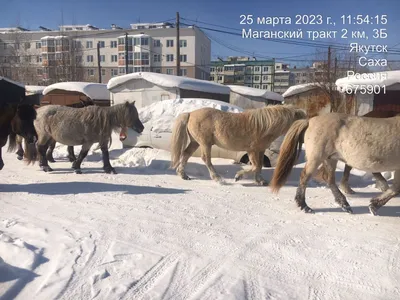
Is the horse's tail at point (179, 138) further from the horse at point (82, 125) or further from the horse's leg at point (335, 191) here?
the horse's leg at point (335, 191)

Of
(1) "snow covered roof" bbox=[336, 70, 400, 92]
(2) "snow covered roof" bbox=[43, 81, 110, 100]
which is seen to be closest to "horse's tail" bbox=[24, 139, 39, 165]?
(1) "snow covered roof" bbox=[336, 70, 400, 92]

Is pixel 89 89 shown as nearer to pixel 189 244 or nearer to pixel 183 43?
pixel 189 244

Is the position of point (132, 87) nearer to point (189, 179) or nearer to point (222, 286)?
point (189, 179)

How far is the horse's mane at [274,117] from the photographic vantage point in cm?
601

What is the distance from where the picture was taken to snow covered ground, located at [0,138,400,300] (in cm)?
247

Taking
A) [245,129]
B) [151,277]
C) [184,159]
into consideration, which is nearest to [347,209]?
[245,129]

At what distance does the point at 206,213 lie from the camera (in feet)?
14.0

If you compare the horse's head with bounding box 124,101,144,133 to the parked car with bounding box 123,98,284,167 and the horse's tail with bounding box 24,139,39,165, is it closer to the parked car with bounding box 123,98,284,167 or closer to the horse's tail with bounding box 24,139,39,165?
the parked car with bounding box 123,98,284,167

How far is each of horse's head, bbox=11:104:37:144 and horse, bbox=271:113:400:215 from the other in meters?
4.82

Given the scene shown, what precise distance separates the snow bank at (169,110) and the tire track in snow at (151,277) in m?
5.85

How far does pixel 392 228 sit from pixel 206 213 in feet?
7.82

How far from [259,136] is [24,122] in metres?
4.71

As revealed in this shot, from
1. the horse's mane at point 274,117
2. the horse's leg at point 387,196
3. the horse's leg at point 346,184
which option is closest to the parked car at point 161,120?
the horse's mane at point 274,117

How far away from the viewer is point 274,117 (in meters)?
6.02
